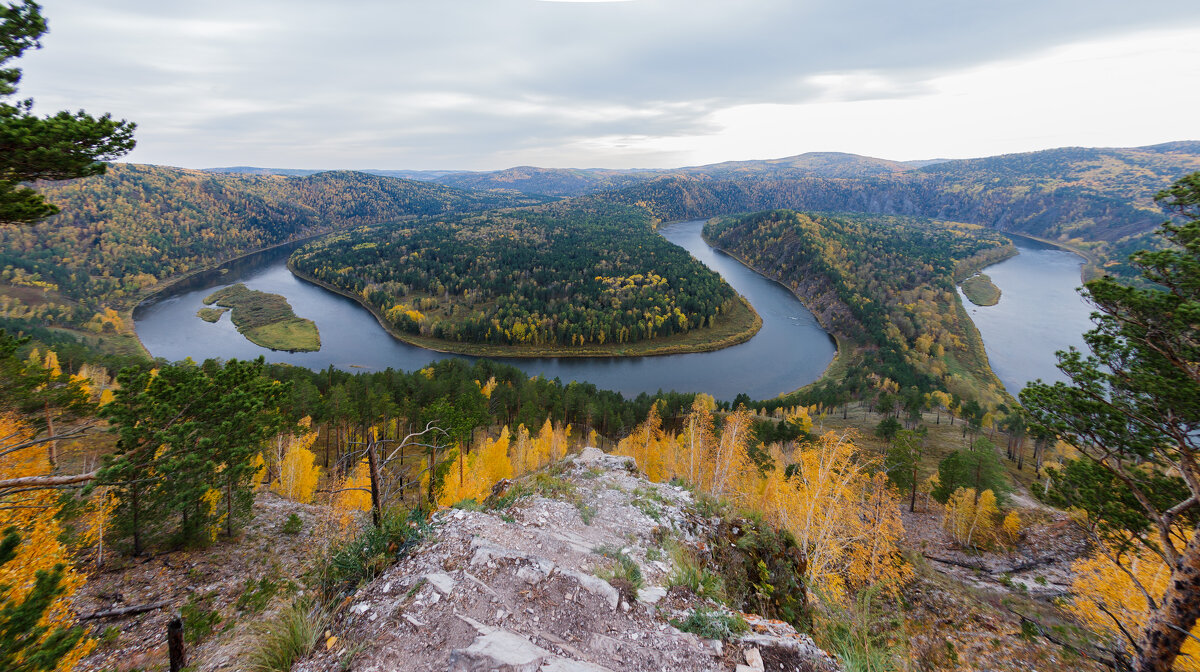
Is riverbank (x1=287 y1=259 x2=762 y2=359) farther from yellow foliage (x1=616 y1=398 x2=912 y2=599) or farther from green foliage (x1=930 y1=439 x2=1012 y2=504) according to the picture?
green foliage (x1=930 y1=439 x2=1012 y2=504)

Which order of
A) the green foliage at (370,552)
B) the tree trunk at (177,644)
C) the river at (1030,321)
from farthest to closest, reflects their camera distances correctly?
the river at (1030,321)
the green foliage at (370,552)
the tree trunk at (177,644)

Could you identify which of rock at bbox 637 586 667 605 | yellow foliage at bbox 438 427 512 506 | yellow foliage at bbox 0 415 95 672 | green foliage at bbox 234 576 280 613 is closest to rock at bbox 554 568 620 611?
rock at bbox 637 586 667 605

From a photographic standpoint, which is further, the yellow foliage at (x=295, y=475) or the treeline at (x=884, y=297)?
the treeline at (x=884, y=297)

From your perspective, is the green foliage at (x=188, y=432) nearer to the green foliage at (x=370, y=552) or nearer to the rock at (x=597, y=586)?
the green foliage at (x=370, y=552)

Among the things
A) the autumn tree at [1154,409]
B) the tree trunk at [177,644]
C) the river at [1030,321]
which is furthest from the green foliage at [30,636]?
the river at [1030,321]

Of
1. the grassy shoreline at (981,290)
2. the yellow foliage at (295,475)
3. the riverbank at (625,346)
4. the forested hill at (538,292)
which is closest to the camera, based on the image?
the yellow foliage at (295,475)

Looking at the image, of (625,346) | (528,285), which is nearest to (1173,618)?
(625,346)

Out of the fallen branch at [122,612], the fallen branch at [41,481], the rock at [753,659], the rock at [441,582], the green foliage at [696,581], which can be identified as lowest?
the fallen branch at [122,612]

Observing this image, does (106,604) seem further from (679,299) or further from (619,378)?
(679,299)
